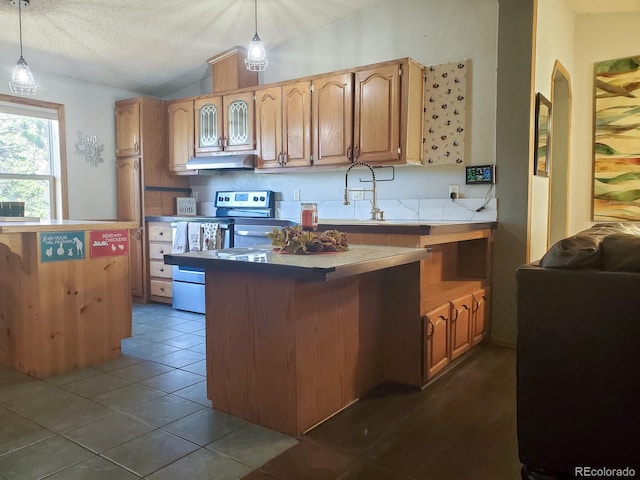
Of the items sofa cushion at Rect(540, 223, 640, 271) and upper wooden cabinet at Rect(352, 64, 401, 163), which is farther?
upper wooden cabinet at Rect(352, 64, 401, 163)

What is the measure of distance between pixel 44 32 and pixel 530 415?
454 centimetres

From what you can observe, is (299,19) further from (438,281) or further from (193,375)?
(193,375)

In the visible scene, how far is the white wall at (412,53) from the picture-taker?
3.66 metres

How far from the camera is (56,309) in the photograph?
2.91 metres

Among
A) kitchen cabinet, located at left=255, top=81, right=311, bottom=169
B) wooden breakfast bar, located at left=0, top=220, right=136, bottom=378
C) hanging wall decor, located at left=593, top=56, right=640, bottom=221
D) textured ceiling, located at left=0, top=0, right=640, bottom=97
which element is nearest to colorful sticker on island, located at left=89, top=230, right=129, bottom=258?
wooden breakfast bar, located at left=0, top=220, right=136, bottom=378

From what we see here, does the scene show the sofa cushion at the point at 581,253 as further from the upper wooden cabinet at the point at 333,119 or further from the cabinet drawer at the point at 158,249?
the cabinet drawer at the point at 158,249

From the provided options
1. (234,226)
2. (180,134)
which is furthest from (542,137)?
(180,134)

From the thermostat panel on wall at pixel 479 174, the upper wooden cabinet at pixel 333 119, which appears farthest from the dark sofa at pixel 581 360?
the upper wooden cabinet at pixel 333 119

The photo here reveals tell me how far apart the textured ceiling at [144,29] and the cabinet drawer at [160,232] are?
1643 mm

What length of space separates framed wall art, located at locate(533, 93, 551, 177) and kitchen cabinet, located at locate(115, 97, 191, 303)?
380cm

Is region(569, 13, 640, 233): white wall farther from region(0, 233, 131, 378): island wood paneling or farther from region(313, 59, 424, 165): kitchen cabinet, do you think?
region(0, 233, 131, 378): island wood paneling

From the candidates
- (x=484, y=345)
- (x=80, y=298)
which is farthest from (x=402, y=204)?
(x=80, y=298)

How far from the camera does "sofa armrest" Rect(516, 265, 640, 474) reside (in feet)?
4.93

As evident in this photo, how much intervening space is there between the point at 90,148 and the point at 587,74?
5.09 metres
